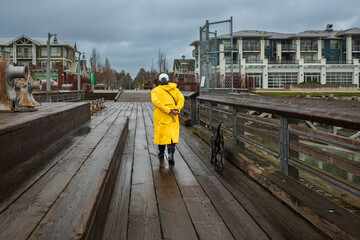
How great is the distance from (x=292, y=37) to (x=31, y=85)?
200 feet

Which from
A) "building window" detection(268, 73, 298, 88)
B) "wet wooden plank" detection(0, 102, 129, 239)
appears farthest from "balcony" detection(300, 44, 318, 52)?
"wet wooden plank" detection(0, 102, 129, 239)

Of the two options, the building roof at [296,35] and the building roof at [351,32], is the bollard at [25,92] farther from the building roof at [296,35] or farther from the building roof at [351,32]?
the building roof at [351,32]

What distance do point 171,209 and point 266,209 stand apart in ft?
3.23

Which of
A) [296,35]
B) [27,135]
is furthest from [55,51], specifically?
[27,135]

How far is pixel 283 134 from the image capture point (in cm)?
401

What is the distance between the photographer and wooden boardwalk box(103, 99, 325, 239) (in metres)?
2.87

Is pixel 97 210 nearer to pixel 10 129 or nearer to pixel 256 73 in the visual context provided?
pixel 10 129

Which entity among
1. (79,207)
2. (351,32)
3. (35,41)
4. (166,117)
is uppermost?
(351,32)

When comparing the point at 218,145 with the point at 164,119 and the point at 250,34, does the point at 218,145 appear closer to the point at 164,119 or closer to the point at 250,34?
the point at 164,119

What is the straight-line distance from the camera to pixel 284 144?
4008 mm

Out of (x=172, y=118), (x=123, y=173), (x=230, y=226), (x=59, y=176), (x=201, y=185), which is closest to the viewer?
(x=230, y=226)

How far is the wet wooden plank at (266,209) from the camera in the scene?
9.43 feet

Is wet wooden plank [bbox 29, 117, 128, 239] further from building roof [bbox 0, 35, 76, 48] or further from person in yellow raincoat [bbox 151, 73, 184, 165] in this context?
building roof [bbox 0, 35, 76, 48]

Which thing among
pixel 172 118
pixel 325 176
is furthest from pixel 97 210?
pixel 172 118
